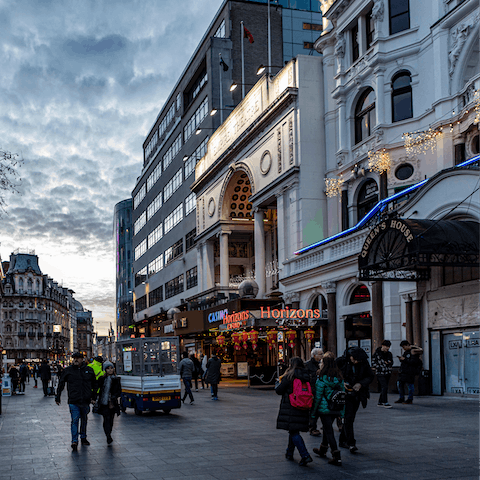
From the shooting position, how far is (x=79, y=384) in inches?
510

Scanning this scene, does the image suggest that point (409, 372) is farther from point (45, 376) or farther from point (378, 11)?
point (45, 376)

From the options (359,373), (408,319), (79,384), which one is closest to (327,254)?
Result: (408,319)

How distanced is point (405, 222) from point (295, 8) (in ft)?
139

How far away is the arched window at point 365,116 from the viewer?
29.3 m

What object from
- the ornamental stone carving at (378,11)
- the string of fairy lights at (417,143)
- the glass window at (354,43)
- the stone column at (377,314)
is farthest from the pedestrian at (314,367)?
the glass window at (354,43)

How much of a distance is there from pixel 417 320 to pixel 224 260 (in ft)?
79.4

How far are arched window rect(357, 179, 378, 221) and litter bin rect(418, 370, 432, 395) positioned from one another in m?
9.57

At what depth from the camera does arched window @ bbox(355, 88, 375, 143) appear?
29.3m

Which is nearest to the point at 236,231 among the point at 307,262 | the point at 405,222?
the point at 307,262

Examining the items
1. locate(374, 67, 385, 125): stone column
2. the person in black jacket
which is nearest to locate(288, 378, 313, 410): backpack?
the person in black jacket

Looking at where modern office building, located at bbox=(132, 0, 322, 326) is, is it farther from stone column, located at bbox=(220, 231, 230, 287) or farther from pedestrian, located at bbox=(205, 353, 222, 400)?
pedestrian, located at bbox=(205, 353, 222, 400)

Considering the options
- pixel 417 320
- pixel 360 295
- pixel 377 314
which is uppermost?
pixel 360 295

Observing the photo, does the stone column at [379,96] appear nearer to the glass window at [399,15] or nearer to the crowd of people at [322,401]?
the glass window at [399,15]

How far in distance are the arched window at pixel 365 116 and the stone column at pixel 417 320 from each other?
9.58 m
